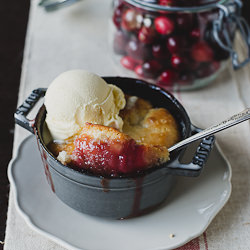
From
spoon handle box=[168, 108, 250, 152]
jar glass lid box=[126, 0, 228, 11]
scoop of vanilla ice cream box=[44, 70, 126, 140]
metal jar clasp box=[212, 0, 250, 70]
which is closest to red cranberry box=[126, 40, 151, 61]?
jar glass lid box=[126, 0, 228, 11]

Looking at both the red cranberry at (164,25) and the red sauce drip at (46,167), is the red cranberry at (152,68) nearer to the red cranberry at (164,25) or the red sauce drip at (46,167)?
the red cranberry at (164,25)

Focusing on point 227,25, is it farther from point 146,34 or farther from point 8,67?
point 8,67

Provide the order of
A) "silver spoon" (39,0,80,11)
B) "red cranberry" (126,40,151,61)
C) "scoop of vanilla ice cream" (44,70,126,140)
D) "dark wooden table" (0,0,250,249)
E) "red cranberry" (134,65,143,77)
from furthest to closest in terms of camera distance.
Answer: "silver spoon" (39,0,80,11)
"red cranberry" (134,65,143,77)
"red cranberry" (126,40,151,61)
"dark wooden table" (0,0,250,249)
"scoop of vanilla ice cream" (44,70,126,140)

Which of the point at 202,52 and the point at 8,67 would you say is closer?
the point at 202,52

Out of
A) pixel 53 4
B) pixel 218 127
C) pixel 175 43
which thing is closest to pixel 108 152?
pixel 218 127

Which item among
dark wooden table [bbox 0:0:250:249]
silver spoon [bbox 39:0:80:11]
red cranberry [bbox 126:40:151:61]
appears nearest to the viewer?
dark wooden table [bbox 0:0:250:249]

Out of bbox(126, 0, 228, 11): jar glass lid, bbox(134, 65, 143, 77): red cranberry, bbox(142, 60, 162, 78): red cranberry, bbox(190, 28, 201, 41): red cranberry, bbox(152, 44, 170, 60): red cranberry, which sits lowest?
bbox(134, 65, 143, 77): red cranberry

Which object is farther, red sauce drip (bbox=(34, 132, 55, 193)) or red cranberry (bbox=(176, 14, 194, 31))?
red cranberry (bbox=(176, 14, 194, 31))

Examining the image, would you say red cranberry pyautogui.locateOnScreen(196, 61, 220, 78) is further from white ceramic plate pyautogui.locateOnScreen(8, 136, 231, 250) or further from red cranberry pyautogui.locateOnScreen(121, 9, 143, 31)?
white ceramic plate pyautogui.locateOnScreen(8, 136, 231, 250)
